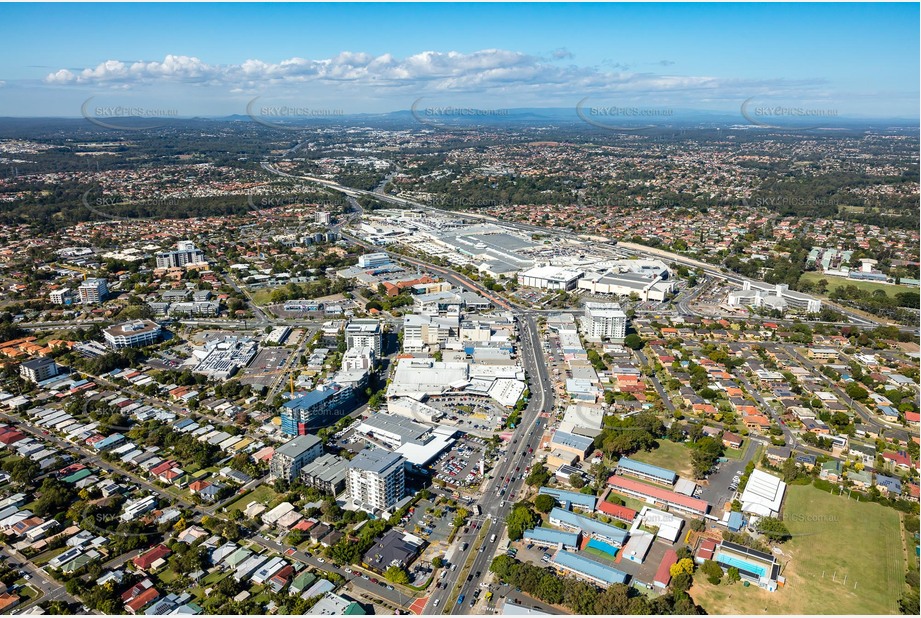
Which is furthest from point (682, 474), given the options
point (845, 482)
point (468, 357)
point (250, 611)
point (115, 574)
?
point (115, 574)

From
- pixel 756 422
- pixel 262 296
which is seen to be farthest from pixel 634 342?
pixel 262 296

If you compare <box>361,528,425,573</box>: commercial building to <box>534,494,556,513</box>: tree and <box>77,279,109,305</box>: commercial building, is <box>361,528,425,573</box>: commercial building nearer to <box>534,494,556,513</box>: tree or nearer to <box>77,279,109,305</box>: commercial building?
<box>534,494,556,513</box>: tree

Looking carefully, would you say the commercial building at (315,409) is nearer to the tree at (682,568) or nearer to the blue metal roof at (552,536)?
the blue metal roof at (552,536)

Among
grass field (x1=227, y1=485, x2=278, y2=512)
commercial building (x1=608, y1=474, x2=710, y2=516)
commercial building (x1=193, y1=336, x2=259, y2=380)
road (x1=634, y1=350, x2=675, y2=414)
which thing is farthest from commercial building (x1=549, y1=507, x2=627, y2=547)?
commercial building (x1=193, y1=336, x2=259, y2=380)

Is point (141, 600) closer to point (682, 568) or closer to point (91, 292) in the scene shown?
point (682, 568)

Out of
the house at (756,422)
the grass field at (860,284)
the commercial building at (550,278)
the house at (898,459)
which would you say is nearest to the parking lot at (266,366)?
the commercial building at (550,278)

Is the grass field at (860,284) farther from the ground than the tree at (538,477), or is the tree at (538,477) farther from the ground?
the grass field at (860,284)
